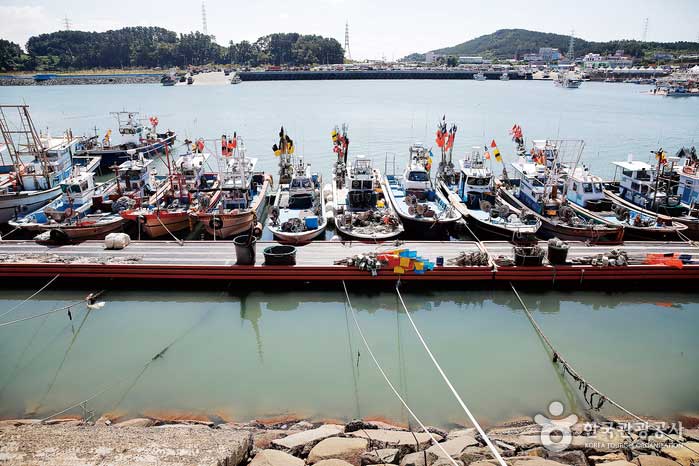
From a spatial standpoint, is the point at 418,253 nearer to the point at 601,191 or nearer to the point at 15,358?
the point at 601,191

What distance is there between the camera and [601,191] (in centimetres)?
2430

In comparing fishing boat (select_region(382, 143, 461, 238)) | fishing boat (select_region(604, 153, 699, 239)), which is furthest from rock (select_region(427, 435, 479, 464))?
fishing boat (select_region(604, 153, 699, 239))

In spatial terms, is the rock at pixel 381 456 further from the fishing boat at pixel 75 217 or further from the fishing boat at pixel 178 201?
the fishing boat at pixel 75 217

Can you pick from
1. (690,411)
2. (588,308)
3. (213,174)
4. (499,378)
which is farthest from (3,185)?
(690,411)

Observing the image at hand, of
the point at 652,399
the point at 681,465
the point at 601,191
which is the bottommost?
the point at 652,399

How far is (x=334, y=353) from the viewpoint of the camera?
1462 centimetres

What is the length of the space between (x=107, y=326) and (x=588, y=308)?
1791cm

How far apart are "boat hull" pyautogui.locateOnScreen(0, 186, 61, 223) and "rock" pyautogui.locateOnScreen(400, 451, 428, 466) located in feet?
82.4

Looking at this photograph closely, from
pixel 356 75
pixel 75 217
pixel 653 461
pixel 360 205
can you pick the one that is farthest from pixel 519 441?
pixel 356 75

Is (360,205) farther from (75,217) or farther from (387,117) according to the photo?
(387,117)

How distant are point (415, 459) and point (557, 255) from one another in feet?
39.1

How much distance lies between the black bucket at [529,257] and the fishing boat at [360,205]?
17.4 feet

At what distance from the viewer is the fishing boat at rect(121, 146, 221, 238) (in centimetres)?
2188

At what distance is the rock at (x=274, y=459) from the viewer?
8586 mm
